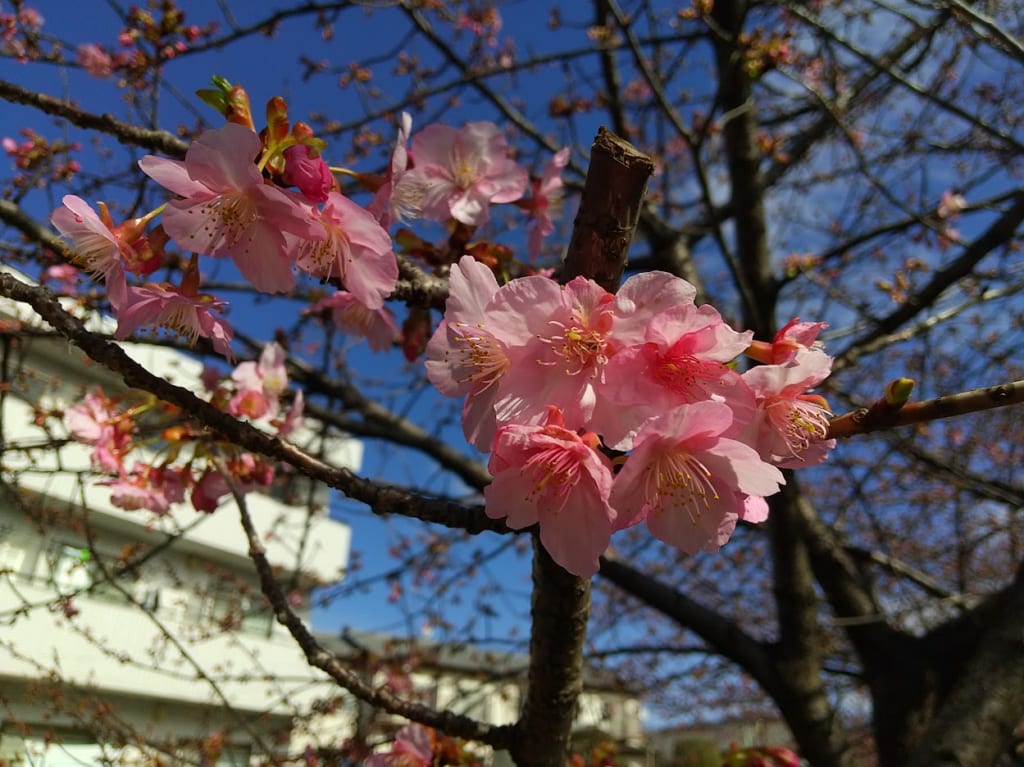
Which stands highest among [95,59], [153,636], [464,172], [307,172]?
[95,59]

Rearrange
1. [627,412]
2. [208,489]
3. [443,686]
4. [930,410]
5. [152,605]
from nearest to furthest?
[930,410], [627,412], [208,489], [443,686], [152,605]

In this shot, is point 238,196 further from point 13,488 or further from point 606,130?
point 13,488

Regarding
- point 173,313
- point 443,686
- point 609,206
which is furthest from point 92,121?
point 443,686

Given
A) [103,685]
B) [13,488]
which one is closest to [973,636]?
[13,488]

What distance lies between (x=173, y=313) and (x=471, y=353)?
1.75 ft

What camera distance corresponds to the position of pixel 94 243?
109 cm

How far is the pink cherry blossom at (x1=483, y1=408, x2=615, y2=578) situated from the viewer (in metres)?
0.80

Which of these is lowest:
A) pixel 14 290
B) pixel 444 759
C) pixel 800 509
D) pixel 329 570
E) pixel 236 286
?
pixel 444 759

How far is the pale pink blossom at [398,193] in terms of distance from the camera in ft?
3.96

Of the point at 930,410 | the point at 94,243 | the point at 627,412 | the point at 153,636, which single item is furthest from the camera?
the point at 153,636

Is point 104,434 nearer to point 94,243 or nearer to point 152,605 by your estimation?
point 94,243

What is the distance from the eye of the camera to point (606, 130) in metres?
0.90

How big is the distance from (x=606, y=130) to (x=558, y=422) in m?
0.41

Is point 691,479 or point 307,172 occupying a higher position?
point 307,172
